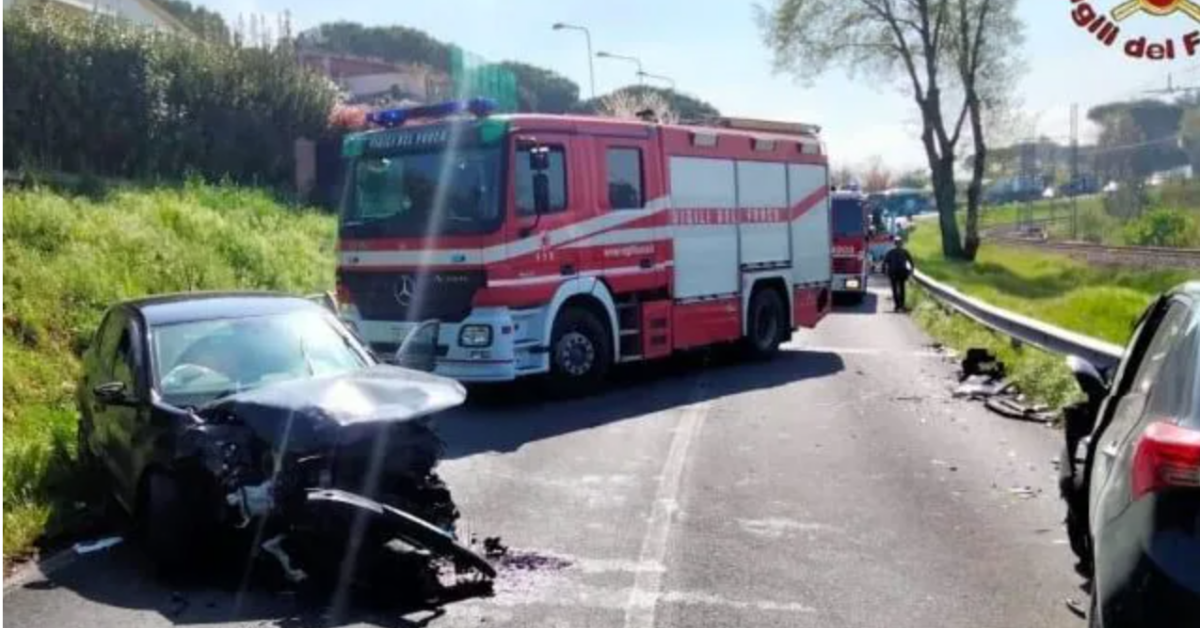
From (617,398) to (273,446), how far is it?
23.9ft

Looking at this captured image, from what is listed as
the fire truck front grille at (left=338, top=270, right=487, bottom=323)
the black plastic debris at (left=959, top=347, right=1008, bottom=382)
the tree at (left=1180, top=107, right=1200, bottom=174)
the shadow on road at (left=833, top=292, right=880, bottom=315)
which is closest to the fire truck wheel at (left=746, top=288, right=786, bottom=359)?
the black plastic debris at (left=959, top=347, right=1008, bottom=382)

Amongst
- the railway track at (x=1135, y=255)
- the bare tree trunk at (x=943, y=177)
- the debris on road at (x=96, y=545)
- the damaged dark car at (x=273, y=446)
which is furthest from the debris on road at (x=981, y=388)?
the bare tree trunk at (x=943, y=177)

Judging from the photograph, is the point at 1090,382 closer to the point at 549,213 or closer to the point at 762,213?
→ the point at 549,213

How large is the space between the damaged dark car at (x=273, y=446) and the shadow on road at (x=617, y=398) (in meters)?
2.68

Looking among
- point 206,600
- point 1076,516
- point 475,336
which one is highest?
point 475,336

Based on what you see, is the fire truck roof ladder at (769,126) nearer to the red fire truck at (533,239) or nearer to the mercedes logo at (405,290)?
the red fire truck at (533,239)

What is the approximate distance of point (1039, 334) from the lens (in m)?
13.1

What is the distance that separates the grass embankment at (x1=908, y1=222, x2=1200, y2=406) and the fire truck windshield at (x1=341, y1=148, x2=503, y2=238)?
230 inches

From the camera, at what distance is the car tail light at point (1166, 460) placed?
377cm

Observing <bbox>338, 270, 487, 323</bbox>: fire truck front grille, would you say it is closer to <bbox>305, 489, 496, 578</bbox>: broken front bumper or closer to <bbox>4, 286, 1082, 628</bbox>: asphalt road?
<bbox>4, 286, 1082, 628</bbox>: asphalt road

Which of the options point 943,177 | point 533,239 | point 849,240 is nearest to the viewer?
point 533,239

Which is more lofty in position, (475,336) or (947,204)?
(947,204)

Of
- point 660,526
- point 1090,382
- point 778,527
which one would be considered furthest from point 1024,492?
point 660,526

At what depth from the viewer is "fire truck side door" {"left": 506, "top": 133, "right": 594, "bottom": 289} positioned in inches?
465
